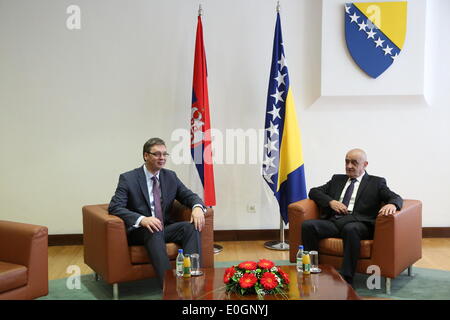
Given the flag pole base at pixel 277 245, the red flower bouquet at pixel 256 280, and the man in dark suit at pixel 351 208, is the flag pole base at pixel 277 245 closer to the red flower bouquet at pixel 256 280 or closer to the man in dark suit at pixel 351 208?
the man in dark suit at pixel 351 208

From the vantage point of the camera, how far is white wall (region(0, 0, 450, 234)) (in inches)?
211

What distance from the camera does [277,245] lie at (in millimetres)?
5363

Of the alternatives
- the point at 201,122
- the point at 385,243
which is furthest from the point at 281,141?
the point at 385,243

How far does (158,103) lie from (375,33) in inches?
95.1

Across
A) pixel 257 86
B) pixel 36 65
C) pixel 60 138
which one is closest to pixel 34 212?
pixel 60 138

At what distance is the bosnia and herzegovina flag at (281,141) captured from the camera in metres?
5.16

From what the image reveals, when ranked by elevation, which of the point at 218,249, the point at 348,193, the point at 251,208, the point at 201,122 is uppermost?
the point at 201,122

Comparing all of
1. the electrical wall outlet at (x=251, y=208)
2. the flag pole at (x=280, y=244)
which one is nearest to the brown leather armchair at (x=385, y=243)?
the flag pole at (x=280, y=244)

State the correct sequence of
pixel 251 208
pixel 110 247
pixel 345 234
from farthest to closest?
1. pixel 251 208
2. pixel 345 234
3. pixel 110 247

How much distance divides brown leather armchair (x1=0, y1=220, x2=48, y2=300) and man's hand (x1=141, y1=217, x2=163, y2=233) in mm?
696

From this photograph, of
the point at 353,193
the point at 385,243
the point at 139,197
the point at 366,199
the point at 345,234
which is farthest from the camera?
the point at 353,193

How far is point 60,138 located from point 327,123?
9.52 feet

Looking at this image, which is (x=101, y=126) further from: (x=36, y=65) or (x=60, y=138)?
(x=36, y=65)

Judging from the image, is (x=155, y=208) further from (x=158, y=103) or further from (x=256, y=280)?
(x=158, y=103)
